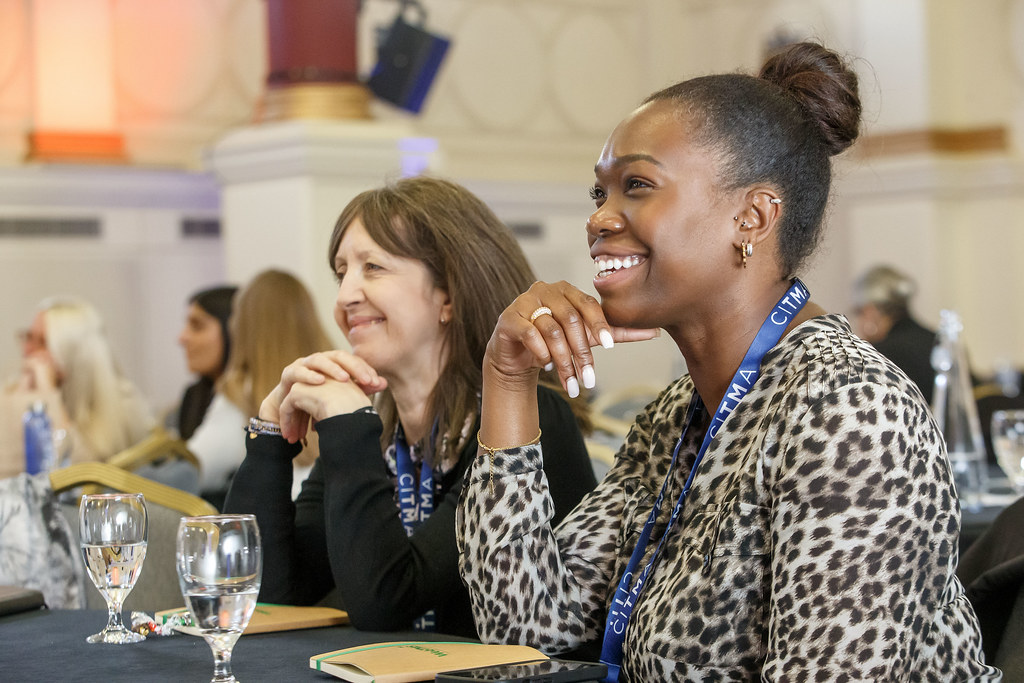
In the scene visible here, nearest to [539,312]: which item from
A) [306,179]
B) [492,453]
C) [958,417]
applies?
[492,453]

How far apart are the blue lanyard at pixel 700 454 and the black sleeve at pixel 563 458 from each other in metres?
0.38

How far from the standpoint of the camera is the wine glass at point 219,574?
1227 millimetres

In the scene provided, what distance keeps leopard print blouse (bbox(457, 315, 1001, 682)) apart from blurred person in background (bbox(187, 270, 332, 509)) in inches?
84.5

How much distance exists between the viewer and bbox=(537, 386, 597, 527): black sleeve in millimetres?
1940

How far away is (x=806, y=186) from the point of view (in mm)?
1555

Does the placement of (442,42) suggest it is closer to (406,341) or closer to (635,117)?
(406,341)

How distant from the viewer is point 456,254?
6.91ft

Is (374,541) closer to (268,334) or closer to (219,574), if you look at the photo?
(219,574)

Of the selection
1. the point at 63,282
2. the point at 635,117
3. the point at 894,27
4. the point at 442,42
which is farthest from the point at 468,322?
the point at 894,27

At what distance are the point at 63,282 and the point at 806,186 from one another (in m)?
5.27

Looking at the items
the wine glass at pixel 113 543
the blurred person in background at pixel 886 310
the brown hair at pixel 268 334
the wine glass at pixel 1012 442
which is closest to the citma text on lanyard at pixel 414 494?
the wine glass at pixel 113 543

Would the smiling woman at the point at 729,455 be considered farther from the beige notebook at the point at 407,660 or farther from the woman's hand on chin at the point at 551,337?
the beige notebook at the point at 407,660

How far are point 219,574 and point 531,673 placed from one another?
0.32 m

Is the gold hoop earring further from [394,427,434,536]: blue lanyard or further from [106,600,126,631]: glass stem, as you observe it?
[106,600,126,631]: glass stem
